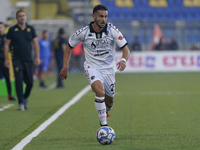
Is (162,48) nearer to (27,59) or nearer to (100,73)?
(27,59)

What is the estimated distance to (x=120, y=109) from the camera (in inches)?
360

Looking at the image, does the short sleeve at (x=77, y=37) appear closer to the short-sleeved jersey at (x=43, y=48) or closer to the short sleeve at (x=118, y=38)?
the short sleeve at (x=118, y=38)

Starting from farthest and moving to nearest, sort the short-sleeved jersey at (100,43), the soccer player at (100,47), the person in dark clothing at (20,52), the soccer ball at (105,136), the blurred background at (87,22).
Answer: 1. the blurred background at (87,22)
2. the person in dark clothing at (20,52)
3. the short-sleeved jersey at (100,43)
4. the soccer player at (100,47)
5. the soccer ball at (105,136)

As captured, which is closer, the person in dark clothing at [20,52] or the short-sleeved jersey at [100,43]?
the short-sleeved jersey at [100,43]

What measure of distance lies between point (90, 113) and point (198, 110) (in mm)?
2264

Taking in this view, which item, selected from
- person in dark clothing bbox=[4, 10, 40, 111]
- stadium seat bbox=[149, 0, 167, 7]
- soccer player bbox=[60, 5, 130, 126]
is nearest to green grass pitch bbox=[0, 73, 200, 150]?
person in dark clothing bbox=[4, 10, 40, 111]

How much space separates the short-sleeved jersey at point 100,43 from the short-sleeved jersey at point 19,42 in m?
3.11

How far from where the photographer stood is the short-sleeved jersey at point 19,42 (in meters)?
9.04

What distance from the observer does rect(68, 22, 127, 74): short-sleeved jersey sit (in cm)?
606

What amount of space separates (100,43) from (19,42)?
348 cm

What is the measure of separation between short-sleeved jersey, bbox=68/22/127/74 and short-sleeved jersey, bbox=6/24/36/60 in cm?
311

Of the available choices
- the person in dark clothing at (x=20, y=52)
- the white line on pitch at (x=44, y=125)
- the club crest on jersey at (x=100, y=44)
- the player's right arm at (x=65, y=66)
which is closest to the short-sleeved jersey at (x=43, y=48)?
the white line on pitch at (x=44, y=125)

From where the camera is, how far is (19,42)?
9070mm

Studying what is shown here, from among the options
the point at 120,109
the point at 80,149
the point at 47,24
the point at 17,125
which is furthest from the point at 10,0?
the point at 80,149
